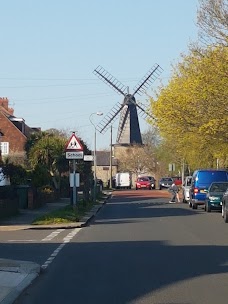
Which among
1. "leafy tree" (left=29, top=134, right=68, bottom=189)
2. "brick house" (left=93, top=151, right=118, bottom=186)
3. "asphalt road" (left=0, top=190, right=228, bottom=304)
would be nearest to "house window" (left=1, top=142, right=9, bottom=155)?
"leafy tree" (left=29, top=134, right=68, bottom=189)

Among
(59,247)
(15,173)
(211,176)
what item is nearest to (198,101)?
(211,176)

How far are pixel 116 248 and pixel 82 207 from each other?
19717mm

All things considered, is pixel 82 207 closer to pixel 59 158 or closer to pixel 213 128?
pixel 213 128

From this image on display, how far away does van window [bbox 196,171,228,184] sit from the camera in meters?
41.3

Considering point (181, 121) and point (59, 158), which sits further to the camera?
point (59, 158)

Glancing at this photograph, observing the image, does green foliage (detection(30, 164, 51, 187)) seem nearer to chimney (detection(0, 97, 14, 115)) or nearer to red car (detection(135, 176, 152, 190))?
chimney (detection(0, 97, 14, 115))

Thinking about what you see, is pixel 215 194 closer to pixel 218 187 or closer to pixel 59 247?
pixel 218 187

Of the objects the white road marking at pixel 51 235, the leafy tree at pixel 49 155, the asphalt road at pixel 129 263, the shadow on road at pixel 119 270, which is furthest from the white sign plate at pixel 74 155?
the leafy tree at pixel 49 155

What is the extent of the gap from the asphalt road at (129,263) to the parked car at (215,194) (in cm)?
847

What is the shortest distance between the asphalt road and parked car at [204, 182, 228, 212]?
8.47 metres

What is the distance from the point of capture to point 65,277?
46.8 ft

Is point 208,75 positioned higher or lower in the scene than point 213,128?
higher

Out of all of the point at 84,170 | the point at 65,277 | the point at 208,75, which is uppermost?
the point at 208,75

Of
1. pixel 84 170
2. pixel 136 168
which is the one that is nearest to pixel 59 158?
pixel 84 170
